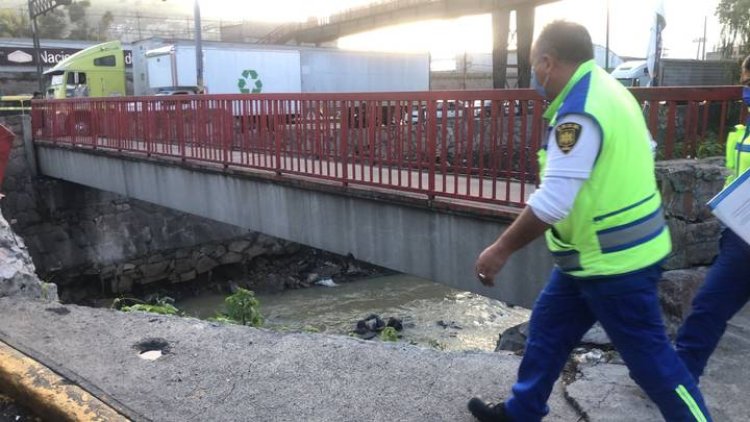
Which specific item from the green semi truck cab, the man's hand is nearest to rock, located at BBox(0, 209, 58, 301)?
the man's hand

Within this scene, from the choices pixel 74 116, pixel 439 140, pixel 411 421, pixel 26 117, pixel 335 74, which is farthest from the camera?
pixel 335 74

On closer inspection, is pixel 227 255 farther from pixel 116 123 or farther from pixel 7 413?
pixel 7 413

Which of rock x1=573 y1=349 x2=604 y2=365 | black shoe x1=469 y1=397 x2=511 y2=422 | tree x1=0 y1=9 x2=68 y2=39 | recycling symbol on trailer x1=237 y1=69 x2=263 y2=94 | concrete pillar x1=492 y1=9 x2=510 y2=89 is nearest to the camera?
black shoe x1=469 y1=397 x2=511 y2=422

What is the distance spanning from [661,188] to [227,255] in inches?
541

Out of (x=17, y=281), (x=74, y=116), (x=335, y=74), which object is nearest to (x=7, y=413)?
(x=17, y=281)

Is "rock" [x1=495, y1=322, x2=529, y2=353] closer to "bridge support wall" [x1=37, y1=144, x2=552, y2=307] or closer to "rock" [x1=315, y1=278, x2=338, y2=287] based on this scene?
"bridge support wall" [x1=37, y1=144, x2=552, y2=307]

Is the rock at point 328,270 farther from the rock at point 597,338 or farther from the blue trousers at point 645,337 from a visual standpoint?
the blue trousers at point 645,337

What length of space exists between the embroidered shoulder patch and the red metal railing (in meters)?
2.34

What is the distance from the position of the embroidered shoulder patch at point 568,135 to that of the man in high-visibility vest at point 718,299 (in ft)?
→ 3.57

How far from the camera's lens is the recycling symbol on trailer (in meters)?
23.9

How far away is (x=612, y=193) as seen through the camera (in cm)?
200

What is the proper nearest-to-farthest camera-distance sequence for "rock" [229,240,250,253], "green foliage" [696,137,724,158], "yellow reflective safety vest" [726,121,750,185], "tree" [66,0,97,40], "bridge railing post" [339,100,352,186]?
1. "yellow reflective safety vest" [726,121,750,185]
2. "green foliage" [696,137,724,158]
3. "bridge railing post" [339,100,352,186]
4. "rock" [229,240,250,253]
5. "tree" [66,0,97,40]

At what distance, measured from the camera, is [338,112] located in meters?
6.38

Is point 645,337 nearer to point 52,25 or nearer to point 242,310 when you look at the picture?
point 242,310
